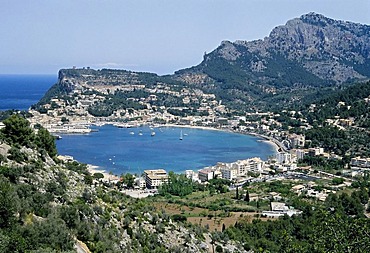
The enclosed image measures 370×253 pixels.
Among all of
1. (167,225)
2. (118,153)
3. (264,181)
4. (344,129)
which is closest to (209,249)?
(167,225)

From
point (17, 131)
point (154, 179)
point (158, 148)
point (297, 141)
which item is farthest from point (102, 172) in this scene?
point (17, 131)

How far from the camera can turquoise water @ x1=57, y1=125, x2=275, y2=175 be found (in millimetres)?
40719

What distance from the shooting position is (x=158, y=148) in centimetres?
4934

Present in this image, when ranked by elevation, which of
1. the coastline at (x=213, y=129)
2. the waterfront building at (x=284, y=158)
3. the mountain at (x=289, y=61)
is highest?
the mountain at (x=289, y=61)

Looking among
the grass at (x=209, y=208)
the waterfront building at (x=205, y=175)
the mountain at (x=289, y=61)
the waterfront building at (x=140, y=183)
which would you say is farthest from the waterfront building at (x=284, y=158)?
the mountain at (x=289, y=61)

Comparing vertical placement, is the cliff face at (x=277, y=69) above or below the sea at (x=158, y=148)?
above

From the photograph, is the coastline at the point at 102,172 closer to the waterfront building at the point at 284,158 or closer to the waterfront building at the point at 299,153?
the waterfront building at the point at 284,158

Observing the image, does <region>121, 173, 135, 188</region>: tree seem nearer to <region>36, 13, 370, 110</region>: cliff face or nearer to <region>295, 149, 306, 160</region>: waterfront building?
<region>295, 149, 306, 160</region>: waterfront building

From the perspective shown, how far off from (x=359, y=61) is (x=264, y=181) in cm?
9849

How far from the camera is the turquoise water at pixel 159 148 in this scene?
134 feet

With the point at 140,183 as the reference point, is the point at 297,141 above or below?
above

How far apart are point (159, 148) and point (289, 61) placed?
76075mm

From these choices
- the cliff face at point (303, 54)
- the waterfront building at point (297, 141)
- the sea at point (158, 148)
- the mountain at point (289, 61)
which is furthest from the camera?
the cliff face at point (303, 54)

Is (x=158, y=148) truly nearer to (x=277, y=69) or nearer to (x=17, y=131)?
(x=17, y=131)
